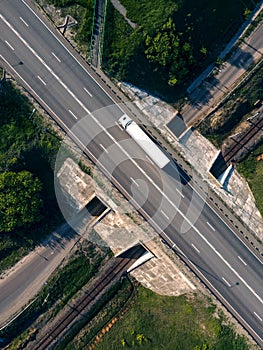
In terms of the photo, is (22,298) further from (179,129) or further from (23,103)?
(179,129)

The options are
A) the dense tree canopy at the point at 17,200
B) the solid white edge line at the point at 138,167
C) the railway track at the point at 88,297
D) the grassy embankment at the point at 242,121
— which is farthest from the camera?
the railway track at the point at 88,297

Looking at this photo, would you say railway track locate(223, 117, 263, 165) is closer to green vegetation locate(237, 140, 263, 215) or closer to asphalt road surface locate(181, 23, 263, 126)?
green vegetation locate(237, 140, 263, 215)

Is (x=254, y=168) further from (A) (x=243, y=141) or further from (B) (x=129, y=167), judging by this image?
(B) (x=129, y=167)

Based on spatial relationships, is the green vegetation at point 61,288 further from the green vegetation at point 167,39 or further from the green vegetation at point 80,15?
the green vegetation at point 80,15

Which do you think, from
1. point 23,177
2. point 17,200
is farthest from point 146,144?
point 17,200

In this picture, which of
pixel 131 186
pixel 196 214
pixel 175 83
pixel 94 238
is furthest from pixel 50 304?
pixel 175 83

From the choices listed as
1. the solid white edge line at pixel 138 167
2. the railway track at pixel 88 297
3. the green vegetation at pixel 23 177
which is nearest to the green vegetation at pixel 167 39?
the solid white edge line at pixel 138 167

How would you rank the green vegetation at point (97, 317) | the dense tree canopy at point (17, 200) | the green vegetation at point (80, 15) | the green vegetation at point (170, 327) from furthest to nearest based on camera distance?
the green vegetation at point (97, 317), the green vegetation at point (170, 327), the green vegetation at point (80, 15), the dense tree canopy at point (17, 200)
